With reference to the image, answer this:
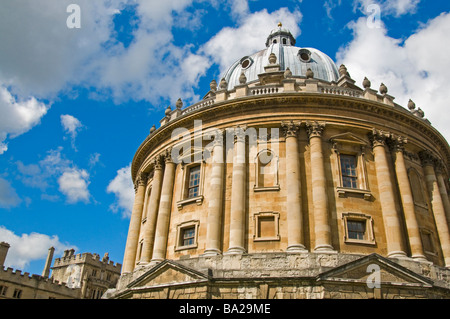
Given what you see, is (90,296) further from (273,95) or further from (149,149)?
(273,95)

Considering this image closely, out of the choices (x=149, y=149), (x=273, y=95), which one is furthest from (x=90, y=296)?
(x=273, y=95)

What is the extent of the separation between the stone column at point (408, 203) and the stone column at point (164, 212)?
15.0 metres

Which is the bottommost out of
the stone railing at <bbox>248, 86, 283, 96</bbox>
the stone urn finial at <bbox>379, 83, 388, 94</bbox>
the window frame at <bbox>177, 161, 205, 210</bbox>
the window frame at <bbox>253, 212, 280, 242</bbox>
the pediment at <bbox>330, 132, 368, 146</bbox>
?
the window frame at <bbox>253, 212, 280, 242</bbox>

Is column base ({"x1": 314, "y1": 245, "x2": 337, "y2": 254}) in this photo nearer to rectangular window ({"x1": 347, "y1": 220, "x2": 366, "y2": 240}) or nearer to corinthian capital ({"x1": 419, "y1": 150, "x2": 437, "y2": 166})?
rectangular window ({"x1": 347, "y1": 220, "x2": 366, "y2": 240})

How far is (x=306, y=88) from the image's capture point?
25.6 metres

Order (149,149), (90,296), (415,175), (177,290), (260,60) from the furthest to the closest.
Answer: (90,296) < (260,60) < (149,149) < (415,175) < (177,290)

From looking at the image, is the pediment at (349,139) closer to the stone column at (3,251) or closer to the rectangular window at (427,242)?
the rectangular window at (427,242)

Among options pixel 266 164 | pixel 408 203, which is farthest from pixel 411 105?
pixel 266 164

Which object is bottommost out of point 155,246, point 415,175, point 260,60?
point 155,246

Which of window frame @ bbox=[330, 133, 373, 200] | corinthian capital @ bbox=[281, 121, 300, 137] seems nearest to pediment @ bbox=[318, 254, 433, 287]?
window frame @ bbox=[330, 133, 373, 200]

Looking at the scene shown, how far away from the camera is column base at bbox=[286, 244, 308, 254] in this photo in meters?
20.3

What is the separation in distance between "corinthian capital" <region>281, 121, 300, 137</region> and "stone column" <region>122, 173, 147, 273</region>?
43.3 feet

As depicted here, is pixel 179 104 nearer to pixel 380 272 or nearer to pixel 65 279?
pixel 380 272

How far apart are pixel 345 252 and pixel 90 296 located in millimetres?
52941
